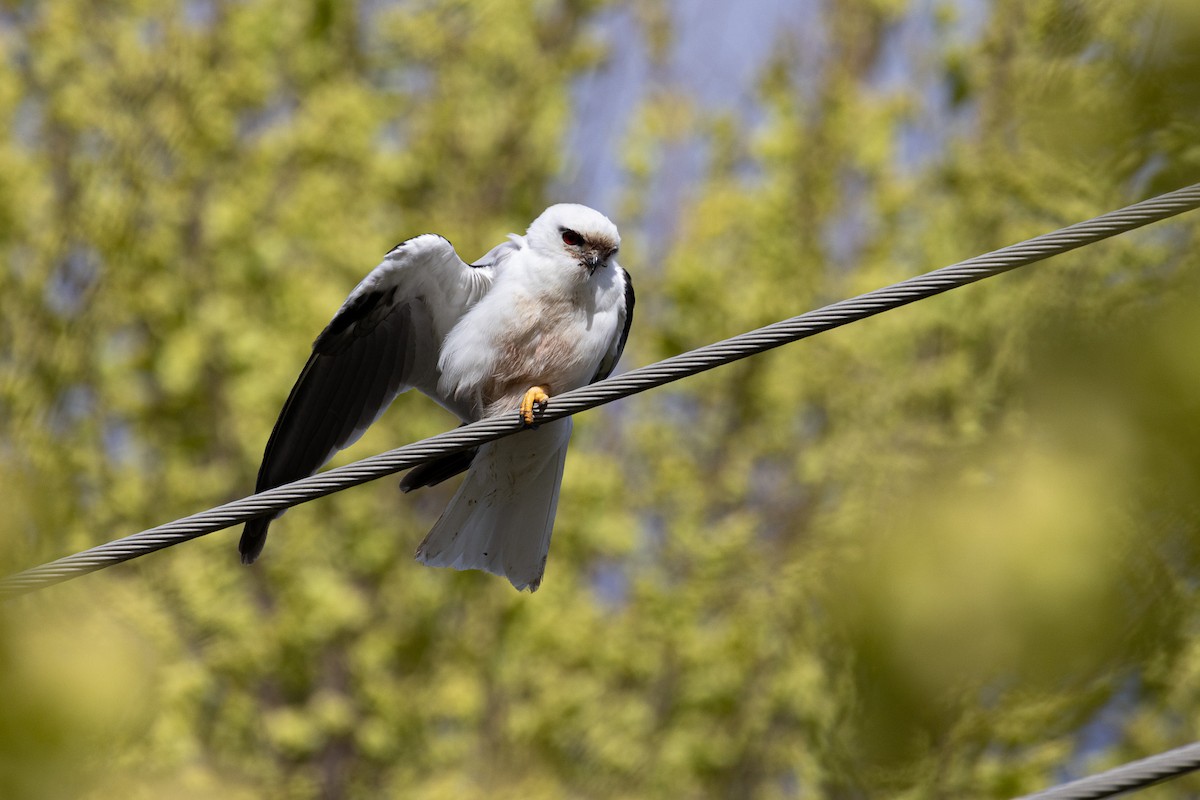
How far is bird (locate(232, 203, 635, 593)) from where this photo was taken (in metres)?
4.30

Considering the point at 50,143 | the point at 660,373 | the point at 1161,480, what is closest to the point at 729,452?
the point at 1161,480

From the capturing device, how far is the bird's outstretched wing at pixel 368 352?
440 centimetres

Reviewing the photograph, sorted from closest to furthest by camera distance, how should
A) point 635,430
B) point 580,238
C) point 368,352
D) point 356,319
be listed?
point 580,238
point 356,319
point 368,352
point 635,430

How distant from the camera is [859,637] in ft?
23.3

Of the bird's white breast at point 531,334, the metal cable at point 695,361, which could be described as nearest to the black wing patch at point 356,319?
the bird's white breast at point 531,334

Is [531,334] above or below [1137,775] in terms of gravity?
above

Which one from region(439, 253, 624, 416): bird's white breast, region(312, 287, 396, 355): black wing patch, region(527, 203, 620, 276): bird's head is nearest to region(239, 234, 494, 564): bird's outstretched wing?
region(312, 287, 396, 355): black wing patch

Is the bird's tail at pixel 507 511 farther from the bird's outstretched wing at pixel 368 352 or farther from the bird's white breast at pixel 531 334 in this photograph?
the bird's outstretched wing at pixel 368 352

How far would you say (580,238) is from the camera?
4297mm

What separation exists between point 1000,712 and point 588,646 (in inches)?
152

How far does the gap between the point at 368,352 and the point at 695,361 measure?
2054 mm

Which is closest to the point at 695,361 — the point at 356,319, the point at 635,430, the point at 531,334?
the point at 531,334

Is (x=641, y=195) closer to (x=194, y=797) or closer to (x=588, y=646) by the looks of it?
(x=588, y=646)

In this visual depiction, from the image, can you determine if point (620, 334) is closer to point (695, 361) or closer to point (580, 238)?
point (580, 238)
